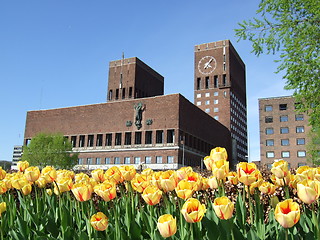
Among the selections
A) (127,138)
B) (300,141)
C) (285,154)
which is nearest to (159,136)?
(127,138)

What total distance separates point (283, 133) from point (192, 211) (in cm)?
8939

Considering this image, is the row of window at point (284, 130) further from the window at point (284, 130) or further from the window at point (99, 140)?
the window at point (99, 140)

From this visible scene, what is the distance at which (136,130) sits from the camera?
75.2 m

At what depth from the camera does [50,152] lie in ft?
224

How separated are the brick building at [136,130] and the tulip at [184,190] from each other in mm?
62060

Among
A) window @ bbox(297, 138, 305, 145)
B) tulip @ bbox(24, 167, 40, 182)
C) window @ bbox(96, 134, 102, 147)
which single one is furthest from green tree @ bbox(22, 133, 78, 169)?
tulip @ bbox(24, 167, 40, 182)

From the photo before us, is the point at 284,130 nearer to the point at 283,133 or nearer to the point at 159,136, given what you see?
the point at 283,133

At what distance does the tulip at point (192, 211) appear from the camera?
8.59 ft

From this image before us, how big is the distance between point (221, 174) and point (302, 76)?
12478 millimetres

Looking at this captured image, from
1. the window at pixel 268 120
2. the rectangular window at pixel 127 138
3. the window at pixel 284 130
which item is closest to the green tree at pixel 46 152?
the rectangular window at pixel 127 138

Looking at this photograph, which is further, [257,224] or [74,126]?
[74,126]

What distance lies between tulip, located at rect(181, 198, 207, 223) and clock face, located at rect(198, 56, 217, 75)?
112285 millimetres

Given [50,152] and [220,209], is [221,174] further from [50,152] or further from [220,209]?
[50,152]

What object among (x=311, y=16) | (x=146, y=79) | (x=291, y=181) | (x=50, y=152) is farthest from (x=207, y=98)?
(x=291, y=181)
